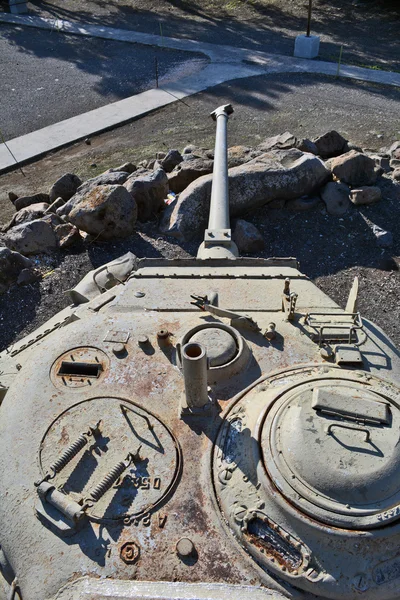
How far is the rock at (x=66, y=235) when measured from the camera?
485 inches

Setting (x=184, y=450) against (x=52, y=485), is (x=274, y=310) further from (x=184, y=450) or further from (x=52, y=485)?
(x=52, y=485)

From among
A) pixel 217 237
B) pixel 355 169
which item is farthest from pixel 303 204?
pixel 217 237

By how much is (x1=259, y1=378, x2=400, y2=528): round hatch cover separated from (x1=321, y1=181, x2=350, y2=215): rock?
8987mm

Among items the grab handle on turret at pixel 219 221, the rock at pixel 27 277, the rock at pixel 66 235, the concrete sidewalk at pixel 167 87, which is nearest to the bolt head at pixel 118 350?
the grab handle on turret at pixel 219 221

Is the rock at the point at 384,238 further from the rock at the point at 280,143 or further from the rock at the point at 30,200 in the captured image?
the rock at the point at 30,200

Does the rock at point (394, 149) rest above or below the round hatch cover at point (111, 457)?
below

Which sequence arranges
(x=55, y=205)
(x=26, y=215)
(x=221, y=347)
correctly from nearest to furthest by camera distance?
(x=221, y=347)
(x=26, y=215)
(x=55, y=205)

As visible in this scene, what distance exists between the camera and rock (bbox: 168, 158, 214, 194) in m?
13.9

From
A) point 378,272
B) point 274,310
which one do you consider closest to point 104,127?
point 378,272

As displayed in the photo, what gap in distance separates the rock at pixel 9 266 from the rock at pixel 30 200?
3.22 meters

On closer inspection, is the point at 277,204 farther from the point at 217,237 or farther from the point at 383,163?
the point at 217,237

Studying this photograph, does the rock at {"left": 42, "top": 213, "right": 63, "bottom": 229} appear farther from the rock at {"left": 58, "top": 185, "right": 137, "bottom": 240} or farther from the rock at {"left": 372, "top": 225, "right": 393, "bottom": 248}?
the rock at {"left": 372, "top": 225, "right": 393, "bottom": 248}

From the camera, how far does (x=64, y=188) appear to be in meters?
14.3

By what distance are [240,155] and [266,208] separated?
211 centimetres
